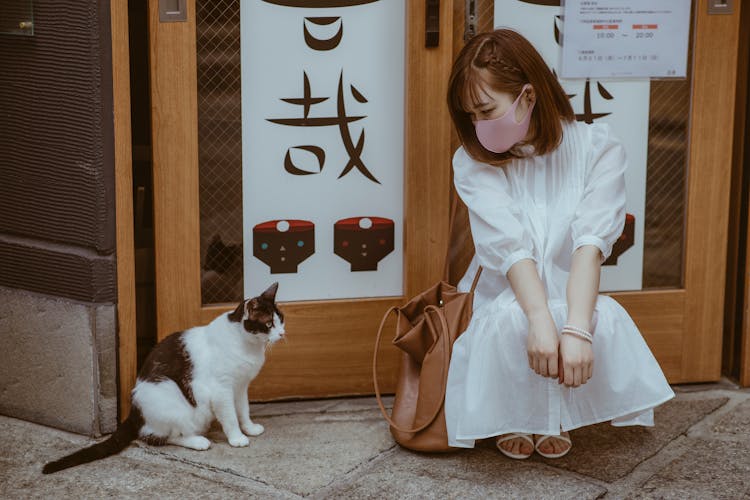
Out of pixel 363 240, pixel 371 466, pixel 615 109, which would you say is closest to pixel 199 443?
pixel 371 466

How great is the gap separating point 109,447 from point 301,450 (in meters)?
0.59

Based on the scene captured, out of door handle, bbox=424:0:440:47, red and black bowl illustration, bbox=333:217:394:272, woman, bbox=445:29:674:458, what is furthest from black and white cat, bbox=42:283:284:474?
door handle, bbox=424:0:440:47

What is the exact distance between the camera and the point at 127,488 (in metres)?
2.74

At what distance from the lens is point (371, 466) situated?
2.91 metres

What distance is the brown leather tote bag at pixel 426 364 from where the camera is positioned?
290 centimetres

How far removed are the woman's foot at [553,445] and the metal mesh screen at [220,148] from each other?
1.13m

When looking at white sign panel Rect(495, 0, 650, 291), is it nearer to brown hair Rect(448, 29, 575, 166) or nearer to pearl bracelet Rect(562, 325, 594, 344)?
brown hair Rect(448, 29, 575, 166)

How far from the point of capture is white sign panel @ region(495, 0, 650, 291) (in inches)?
131

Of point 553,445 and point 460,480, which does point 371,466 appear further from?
point 553,445

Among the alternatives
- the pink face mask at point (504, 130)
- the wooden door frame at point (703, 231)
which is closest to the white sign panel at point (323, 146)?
the pink face mask at point (504, 130)

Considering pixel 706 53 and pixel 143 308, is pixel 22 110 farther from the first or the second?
pixel 706 53

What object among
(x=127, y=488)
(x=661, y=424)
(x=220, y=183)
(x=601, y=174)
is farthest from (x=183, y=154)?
(x=661, y=424)

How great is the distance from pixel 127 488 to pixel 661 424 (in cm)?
175

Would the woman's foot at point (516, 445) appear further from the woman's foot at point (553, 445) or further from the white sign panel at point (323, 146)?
the white sign panel at point (323, 146)
